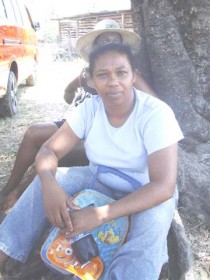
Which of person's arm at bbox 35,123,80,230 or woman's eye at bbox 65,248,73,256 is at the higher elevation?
person's arm at bbox 35,123,80,230

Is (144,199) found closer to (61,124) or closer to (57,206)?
(57,206)

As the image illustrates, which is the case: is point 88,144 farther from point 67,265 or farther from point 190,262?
point 190,262

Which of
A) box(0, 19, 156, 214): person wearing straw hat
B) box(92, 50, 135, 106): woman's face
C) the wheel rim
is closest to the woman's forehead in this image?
box(0, 19, 156, 214): person wearing straw hat

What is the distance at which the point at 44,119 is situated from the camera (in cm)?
642

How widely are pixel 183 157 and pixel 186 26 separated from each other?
3.50 feet

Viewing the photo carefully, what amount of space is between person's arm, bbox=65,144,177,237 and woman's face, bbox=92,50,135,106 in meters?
0.41

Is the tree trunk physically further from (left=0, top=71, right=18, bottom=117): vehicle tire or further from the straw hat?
(left=0, top=71, right=18, bottom=117): vehicle tire

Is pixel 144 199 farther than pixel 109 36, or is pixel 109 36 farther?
pixel 109 36

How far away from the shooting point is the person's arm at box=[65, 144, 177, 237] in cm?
202

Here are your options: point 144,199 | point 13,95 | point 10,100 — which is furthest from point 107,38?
point 13,95

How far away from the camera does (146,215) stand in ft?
6.78

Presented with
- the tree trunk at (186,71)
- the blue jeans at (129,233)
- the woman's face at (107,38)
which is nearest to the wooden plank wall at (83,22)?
the tree trunk at (186,71)

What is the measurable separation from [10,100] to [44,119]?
0.66 m

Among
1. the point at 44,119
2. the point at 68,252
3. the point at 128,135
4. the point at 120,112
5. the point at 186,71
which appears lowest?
the point at 44,119
